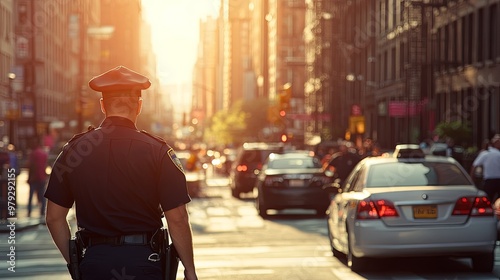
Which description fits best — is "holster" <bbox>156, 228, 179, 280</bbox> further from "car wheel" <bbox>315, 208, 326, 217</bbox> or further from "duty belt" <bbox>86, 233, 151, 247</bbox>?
"car wheel" <bbox>315, 208, 326, 217</bbox>

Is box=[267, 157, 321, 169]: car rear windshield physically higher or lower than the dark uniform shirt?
lower

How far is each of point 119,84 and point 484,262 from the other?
9037mm

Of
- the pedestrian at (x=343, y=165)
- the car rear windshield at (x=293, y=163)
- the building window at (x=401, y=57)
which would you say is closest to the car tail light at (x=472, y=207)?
the car rear windshield at (x=293, y=163)

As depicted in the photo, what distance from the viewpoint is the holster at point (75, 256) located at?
6.04 meters

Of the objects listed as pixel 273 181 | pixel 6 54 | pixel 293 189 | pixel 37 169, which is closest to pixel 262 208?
pixel 273 181

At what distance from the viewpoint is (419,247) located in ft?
45.2

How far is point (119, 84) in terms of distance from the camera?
240 inches

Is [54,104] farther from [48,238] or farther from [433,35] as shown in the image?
[48,238]

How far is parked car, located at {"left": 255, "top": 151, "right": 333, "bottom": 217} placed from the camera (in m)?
27.8

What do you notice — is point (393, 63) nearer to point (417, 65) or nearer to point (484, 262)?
point (417, 65)

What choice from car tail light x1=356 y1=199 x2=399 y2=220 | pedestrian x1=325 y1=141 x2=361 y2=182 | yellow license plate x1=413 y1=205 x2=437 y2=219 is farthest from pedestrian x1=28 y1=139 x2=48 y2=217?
yellow license plate x1=413 y1=205 x2=437 y2=219

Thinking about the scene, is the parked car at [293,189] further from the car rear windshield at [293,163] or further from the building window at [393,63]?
the building window at [393,63]

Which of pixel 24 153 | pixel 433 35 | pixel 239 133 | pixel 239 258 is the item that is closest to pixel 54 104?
pixel 24 153

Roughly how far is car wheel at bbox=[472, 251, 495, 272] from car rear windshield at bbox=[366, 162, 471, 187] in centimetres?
95
